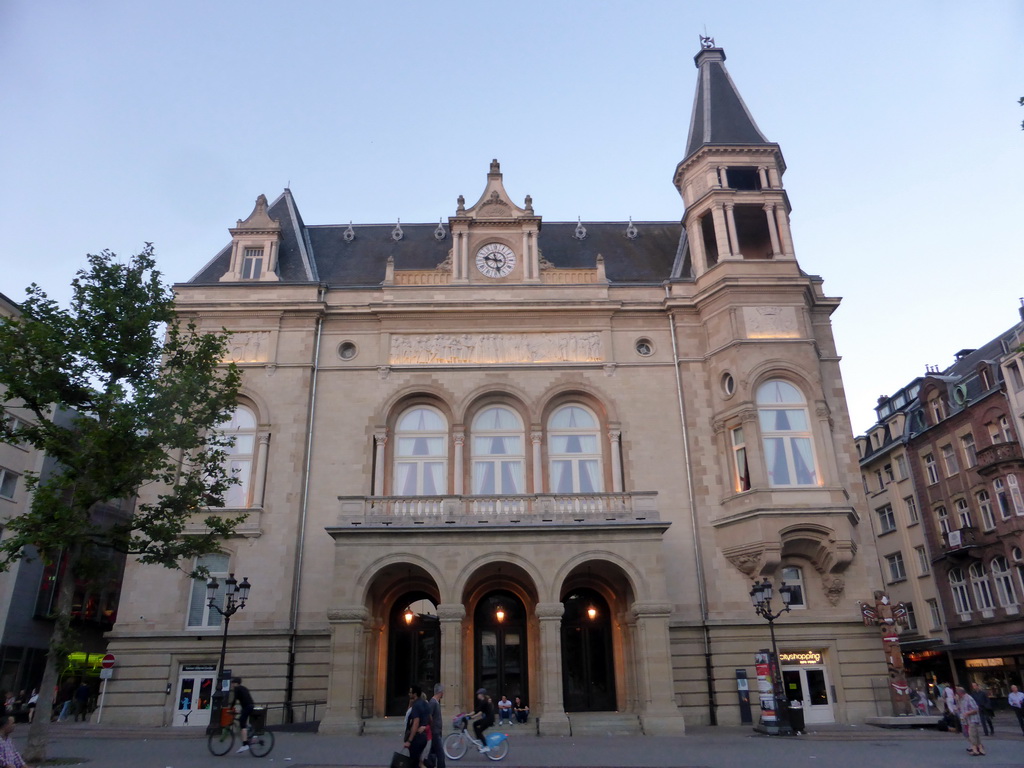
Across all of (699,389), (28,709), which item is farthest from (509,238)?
(28,709)

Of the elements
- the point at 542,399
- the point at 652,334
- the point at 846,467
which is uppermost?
the point at 652,334

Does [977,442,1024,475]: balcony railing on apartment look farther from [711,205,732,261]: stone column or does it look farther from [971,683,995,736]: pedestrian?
[711,205,732,261]: stone column

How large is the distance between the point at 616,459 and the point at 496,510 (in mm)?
6034

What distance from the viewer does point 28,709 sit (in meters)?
29.3

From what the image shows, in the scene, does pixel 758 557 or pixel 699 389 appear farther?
pixel 699 389

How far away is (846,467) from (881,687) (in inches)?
305

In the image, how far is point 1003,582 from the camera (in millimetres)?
38594

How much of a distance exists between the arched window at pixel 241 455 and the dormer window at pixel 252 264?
20.4 ft

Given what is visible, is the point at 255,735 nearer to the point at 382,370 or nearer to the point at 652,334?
the point at 382,370

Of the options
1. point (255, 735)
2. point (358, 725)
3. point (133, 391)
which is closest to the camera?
point (255, 735)

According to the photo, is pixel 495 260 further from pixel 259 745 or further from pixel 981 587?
pixel 981 587

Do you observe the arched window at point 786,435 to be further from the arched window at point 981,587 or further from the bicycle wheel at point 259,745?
the arched window at point 981,587

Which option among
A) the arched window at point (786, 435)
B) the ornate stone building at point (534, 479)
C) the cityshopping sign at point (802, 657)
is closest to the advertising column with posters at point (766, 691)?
the ornate stone building at point (534, 479)

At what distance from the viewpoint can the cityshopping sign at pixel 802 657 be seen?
26109mm
